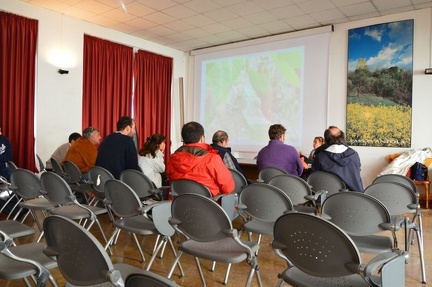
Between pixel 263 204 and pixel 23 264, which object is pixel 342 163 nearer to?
pixel 263 204

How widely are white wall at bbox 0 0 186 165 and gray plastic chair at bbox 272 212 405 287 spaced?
18.2 feet

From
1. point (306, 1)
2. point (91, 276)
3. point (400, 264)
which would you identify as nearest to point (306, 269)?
point (400, 264)

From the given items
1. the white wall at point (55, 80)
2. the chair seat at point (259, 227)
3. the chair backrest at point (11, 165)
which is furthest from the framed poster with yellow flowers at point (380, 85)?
the chair backrest at point (11, 165)

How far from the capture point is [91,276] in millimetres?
1392

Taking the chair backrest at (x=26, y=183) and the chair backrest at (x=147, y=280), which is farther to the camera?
the chair backrest at (x=26, y=183)

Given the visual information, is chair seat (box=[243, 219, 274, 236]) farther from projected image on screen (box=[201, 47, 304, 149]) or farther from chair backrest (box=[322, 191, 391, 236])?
projected image on screen (box=[201, 47, 304, 149])

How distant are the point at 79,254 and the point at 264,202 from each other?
137 centimetres

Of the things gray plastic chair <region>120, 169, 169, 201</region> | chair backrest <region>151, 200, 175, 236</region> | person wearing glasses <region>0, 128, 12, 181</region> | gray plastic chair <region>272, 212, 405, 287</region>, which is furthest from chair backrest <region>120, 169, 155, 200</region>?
person wearing glasses <region>0, 128, 12, 181</region>

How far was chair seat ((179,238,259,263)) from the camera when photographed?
1.97m

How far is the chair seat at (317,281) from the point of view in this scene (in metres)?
1.67

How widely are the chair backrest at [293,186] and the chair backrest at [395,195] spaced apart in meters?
0.52

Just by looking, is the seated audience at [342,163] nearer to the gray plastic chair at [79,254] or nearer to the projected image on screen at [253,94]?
the gray plastic chair at [79,254]

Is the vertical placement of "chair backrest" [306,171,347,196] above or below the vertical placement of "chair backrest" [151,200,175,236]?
above

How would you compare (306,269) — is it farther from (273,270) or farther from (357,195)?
(273,270)
